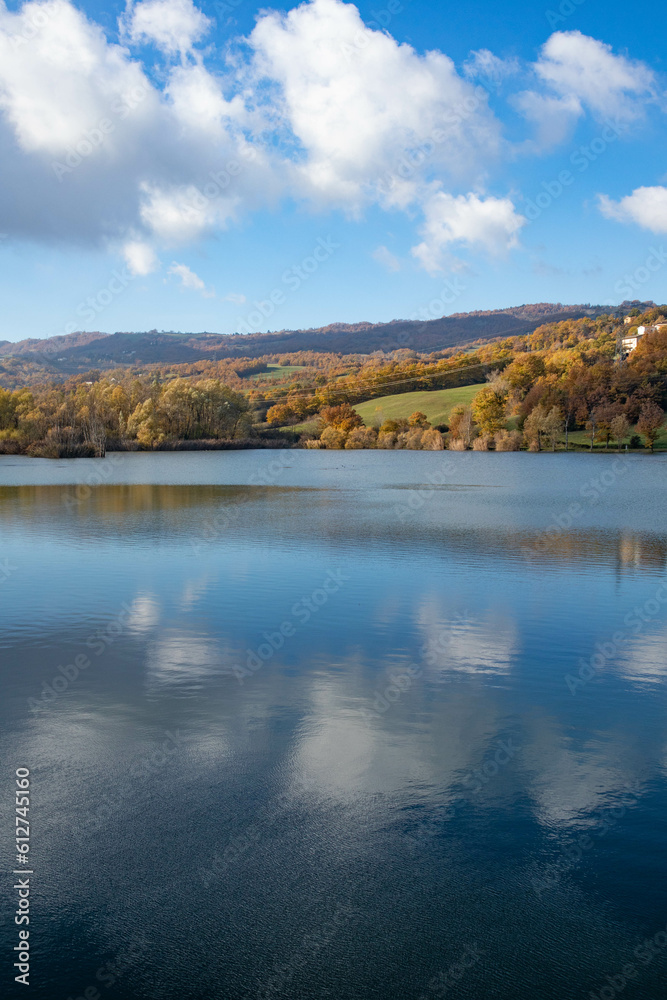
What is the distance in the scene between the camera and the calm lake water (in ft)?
15.1

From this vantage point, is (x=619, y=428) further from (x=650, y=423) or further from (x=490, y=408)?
(x=490, y=408)

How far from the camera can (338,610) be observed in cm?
1307

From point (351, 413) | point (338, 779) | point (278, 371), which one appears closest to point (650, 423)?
point (351, 413)

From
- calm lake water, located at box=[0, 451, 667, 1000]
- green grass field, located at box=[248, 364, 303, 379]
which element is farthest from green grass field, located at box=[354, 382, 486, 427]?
calm lake water, located at box=[0, 451, 667, 1000]

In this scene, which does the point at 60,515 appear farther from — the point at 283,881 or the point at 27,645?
the point at 283,881

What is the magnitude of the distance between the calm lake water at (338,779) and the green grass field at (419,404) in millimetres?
85085

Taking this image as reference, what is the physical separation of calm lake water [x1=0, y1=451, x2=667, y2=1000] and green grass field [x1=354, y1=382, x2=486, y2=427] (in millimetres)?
85085

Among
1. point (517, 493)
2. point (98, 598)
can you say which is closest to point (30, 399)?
point (517, 493)

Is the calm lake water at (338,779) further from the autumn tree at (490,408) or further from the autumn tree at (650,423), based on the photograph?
the autumn tree at (490,408)

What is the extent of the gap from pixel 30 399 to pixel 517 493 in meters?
69.6

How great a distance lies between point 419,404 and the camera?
352 feet

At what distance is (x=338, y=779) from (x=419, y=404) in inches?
4046

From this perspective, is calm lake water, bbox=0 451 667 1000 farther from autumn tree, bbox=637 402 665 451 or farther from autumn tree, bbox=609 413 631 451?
autumn tree, bbox=637 402 665 451

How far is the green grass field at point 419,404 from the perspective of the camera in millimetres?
100938
